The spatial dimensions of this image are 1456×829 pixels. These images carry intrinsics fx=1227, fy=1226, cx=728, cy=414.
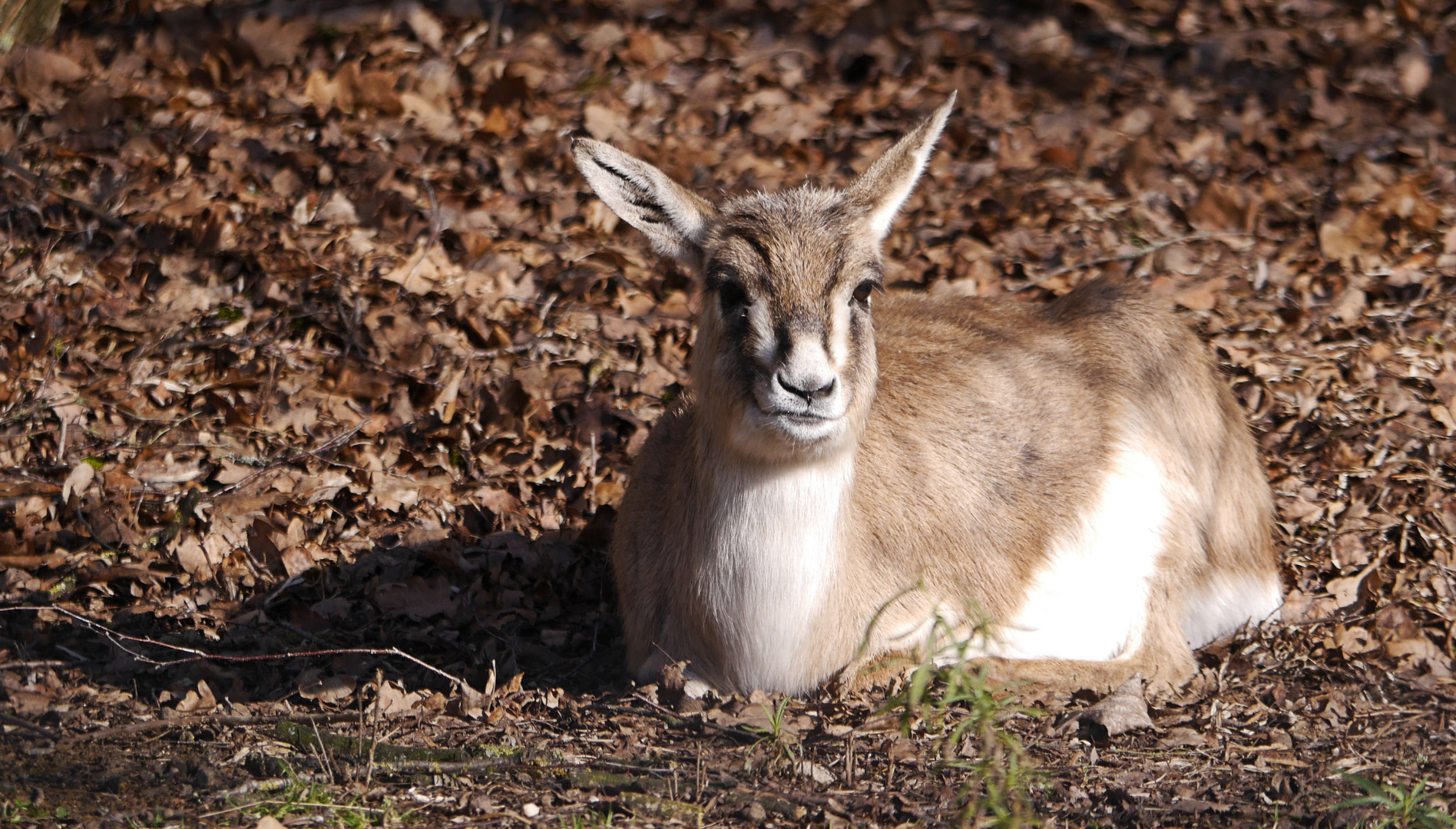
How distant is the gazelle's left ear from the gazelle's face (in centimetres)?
11

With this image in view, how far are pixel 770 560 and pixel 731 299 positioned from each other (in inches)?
39.4

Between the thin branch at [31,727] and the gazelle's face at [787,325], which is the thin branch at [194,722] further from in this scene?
the gazelle's face at [787,325]

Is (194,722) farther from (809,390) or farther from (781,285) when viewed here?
(781,285)

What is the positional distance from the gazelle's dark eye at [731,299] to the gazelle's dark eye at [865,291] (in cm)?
45

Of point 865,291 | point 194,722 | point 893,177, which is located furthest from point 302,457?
point 893,177

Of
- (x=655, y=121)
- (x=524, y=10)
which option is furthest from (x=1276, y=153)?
(x=524, y=10)

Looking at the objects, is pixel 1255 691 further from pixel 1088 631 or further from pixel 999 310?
pixel 999 310

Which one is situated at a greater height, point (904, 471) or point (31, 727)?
point (31, 727)

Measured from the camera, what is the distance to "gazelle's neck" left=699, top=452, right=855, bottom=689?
181 inches

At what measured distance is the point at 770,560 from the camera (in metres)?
4.66

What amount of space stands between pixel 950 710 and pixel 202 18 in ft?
27.4

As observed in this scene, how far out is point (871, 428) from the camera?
541cm

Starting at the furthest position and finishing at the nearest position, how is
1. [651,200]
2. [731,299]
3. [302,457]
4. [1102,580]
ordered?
1. [302,457]
2. [1102,580]
3. [651,200]
4. [731,299]

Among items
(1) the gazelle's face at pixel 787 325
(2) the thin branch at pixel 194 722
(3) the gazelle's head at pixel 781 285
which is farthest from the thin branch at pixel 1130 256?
(2) the thin branch at pixel 194 722
